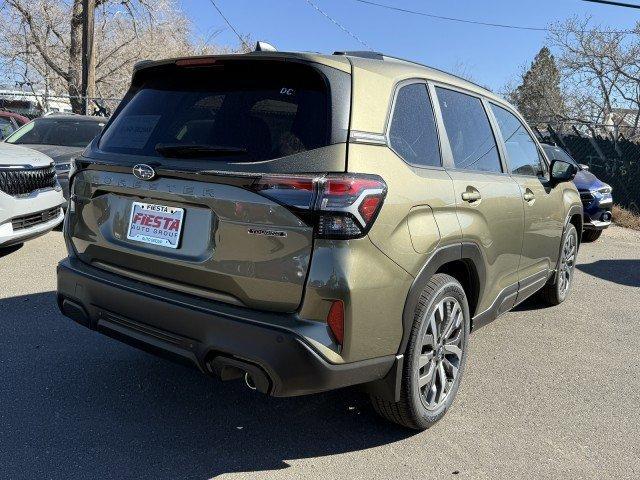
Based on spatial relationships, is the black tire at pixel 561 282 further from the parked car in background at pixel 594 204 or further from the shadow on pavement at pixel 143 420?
the parked car in background at pixel 594 204

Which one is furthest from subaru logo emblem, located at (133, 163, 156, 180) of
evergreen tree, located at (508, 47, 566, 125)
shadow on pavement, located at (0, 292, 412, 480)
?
evergreen tree, located at (508, 47, 566, 125)

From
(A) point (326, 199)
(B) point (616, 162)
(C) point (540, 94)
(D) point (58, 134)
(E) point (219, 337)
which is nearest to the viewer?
(A) point (326, 199)

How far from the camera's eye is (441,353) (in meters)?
3.13

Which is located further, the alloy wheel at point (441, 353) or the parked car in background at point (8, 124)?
the parked car in background at point (8, 124)

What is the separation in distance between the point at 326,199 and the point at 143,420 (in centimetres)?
165

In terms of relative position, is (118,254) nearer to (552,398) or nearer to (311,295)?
(311,295)

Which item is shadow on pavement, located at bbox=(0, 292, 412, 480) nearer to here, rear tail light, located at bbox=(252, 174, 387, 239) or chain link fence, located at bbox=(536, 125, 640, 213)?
rear tail light, located at bbox=(252, 174, 387, 239)

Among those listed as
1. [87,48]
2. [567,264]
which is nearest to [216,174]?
[567,264]

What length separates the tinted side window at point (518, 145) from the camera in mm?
4066

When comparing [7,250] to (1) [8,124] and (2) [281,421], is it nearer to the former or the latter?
(2) [281,421]

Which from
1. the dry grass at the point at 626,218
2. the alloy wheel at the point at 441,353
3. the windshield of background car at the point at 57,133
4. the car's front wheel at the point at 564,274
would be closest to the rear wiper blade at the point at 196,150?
the alloy wheel at the point at 441,353

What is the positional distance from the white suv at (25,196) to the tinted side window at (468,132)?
14.0 ft

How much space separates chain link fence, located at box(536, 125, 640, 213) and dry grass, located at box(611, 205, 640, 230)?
0.57 meters

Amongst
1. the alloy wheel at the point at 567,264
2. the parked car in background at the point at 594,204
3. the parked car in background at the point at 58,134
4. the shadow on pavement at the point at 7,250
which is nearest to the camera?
the alloy wheel at the point at 567,264
